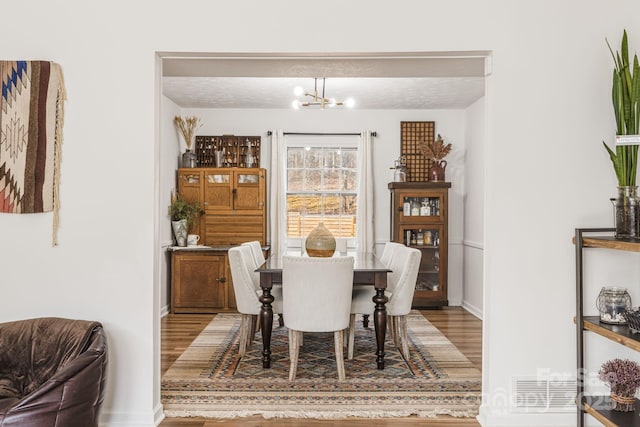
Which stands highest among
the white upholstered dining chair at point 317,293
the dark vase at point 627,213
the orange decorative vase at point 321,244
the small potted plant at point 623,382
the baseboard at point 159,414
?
the dark vase at point 627,213

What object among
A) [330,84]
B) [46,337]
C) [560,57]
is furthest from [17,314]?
[330,84]

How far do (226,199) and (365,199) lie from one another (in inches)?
68.4

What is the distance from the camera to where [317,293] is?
3621 millimetres

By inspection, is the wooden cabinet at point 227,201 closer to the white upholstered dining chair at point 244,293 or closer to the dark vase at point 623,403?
the white upholstered dining chair at point 244,293

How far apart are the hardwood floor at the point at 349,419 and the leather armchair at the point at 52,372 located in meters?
0.72

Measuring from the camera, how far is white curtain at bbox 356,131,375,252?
6676 mm

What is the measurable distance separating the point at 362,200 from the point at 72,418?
4.82 metres

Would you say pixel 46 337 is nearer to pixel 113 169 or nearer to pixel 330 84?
pixel 113 169

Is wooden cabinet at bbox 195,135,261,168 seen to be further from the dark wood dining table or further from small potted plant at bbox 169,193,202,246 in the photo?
the dark wood dining table

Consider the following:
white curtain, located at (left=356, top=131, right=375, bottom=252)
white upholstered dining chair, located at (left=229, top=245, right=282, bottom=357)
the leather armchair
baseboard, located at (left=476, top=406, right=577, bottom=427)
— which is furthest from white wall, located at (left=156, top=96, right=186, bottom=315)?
baseboard, located at (left=476, top=406, right=577, bottom=427)

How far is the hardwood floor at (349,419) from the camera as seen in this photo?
3.05m

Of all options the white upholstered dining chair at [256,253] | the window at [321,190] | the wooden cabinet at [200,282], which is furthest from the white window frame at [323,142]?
the white upholstered dining chair at [256,253]

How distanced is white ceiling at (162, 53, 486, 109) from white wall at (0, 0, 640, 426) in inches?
6.3

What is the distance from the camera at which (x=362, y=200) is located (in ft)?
22.0
